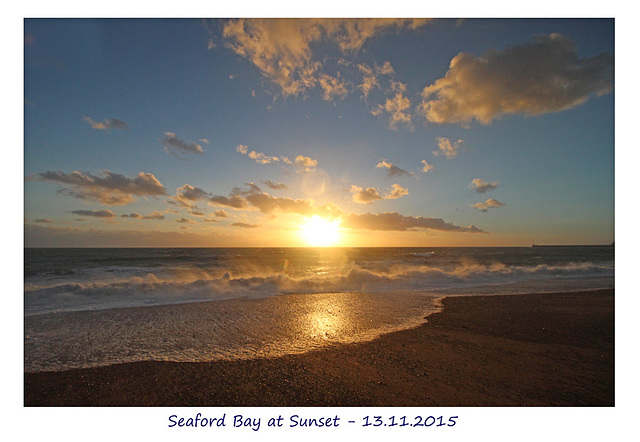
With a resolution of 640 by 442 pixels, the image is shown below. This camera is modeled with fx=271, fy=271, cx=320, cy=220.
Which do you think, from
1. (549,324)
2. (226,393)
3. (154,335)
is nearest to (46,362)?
(154,335)

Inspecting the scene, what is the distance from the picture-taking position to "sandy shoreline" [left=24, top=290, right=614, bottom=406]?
15.5ft

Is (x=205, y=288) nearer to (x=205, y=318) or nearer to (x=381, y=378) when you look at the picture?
(x=205, y=318)

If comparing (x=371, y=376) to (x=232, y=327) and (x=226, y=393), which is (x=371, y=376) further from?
(x=232, y=327)

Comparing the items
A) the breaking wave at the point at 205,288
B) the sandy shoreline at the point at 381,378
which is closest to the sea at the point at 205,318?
the breaking wave at the point at 205,288

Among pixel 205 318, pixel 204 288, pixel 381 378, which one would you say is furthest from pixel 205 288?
pixel 381 378

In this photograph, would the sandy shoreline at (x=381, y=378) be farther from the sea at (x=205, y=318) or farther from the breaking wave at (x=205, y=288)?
the breaking wave at (x=205, y=288)

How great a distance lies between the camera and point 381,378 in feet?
17.2

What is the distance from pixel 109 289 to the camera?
15367mm

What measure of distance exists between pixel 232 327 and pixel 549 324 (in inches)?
404

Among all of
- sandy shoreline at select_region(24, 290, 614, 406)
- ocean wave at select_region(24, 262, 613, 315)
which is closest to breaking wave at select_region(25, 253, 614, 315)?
ocean wave at select_region(24, 262, 613, 315)

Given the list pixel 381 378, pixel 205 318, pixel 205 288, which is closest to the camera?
pixel 381 378

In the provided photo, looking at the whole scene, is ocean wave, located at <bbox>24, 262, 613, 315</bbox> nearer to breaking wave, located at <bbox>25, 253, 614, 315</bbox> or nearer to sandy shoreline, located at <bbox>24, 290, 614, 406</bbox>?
breaking wave, located at <bbox>25, 253, 614, 315</bbox>

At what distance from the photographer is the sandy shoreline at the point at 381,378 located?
4.71 m

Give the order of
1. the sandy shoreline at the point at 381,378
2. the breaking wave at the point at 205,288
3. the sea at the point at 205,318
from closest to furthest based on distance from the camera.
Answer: the sandy shoreline at the point at 381,378
the sea at the point at 205,318
the breaking wave at the point at 205,288
